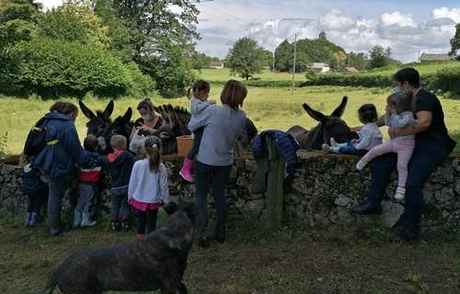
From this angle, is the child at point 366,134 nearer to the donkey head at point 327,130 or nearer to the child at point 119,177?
the donkey head at point 327,130

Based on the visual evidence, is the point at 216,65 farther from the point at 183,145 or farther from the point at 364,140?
the point at 364,140

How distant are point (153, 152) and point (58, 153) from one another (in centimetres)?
165

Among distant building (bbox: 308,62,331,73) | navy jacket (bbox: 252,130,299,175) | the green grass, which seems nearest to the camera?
navy jacket (bbox: 252,130,299,175)

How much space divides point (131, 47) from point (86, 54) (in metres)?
11.0

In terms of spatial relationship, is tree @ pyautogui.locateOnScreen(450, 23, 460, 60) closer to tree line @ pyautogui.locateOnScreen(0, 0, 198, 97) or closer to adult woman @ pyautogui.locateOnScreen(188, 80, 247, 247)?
tree line @ pyautogui.locateOnScreen(0, 0, 198, 97)

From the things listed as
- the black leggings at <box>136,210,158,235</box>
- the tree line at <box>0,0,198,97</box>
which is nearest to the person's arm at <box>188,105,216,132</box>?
the black leggings at <box>136,210,158,235</box>

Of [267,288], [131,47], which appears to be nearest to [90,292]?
[267,288]

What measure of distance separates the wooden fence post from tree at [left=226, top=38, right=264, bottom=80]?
85.8 meters

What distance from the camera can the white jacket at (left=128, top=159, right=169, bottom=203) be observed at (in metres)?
6.23

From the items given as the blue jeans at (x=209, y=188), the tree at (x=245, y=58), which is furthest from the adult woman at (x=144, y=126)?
the tree at (x=245, y=58)

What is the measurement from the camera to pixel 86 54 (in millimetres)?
36812

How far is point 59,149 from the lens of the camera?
7.07m

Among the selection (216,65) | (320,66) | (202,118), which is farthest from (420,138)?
(216,65)

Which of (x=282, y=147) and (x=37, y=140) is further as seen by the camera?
(x=37, y=140)
